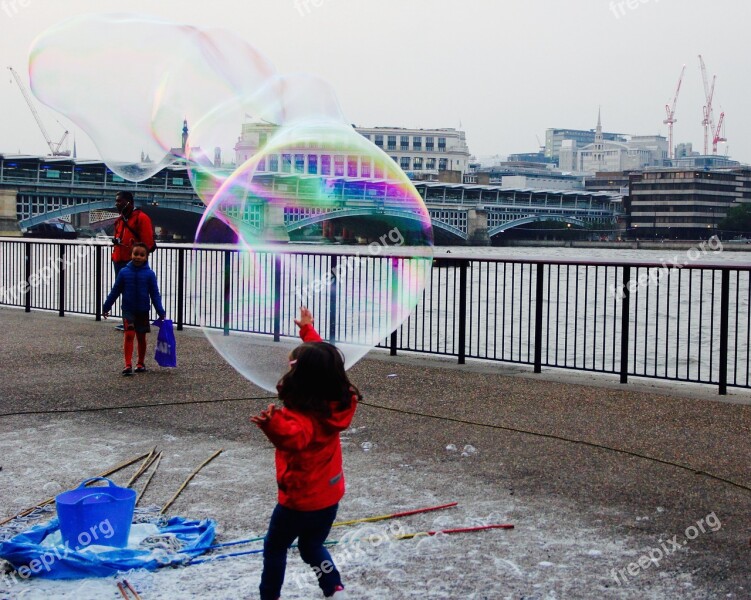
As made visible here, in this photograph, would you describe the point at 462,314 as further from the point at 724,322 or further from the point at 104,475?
the point at 104,475

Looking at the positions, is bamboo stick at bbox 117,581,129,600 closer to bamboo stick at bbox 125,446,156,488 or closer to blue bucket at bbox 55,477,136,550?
blue bucket at bbox 55,477,136,550

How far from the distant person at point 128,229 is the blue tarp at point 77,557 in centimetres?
698

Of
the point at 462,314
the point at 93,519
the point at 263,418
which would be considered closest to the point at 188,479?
the point at 93,519

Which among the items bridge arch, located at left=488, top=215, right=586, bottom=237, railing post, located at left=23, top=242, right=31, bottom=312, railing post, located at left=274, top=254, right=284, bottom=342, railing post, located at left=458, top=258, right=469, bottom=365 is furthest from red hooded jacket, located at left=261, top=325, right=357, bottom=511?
bridge arch, located at left=488, top=215, right=586, bottom=237

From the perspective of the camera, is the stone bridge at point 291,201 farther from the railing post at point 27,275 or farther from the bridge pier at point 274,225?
the railing post at point 27,275

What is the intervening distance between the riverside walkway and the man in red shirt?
6.41 ft

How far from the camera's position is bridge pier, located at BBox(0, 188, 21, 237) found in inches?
2445

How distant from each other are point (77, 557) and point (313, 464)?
121 cm

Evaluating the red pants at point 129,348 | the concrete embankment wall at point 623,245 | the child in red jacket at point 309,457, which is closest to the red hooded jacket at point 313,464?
the child in red jacket at point 309,457

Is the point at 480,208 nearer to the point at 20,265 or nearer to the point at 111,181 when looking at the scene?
the point at 111,181

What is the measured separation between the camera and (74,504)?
4.04m

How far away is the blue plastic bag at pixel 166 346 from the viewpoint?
9039 mm

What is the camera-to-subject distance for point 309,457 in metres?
3.44

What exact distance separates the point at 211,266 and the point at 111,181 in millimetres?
57445
